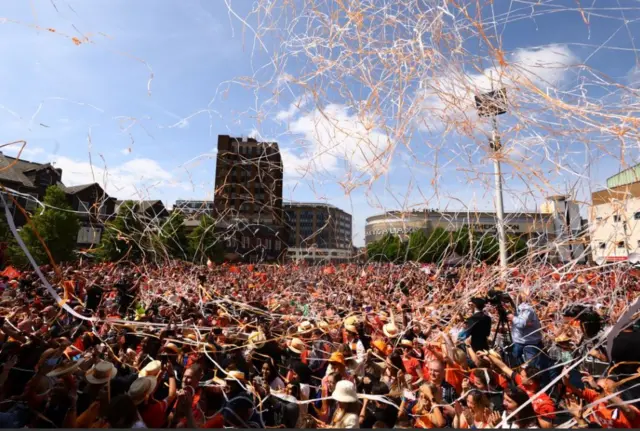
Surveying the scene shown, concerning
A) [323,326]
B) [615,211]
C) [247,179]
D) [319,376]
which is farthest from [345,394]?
[247,179]

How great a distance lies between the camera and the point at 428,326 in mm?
5797

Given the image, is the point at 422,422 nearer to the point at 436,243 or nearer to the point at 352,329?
the point at 352,329

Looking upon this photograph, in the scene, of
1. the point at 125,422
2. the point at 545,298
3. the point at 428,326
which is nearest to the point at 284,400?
the point at 125,422

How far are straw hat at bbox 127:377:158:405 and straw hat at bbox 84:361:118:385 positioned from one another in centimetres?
35

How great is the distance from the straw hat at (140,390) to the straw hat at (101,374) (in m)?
0.35

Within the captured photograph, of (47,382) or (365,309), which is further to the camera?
(365,309)

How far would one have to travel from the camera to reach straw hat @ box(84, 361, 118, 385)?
3.21 metres

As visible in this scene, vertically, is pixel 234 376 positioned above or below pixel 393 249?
below

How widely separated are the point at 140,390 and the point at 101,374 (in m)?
0.54

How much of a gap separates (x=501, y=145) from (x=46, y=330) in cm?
651

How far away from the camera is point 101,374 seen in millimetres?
3262

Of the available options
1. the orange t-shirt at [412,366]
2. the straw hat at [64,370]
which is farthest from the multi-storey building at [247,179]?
the straw hat at [64,370]

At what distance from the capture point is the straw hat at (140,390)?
2972 mm

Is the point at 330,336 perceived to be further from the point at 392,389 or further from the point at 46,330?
the point at 46,330
